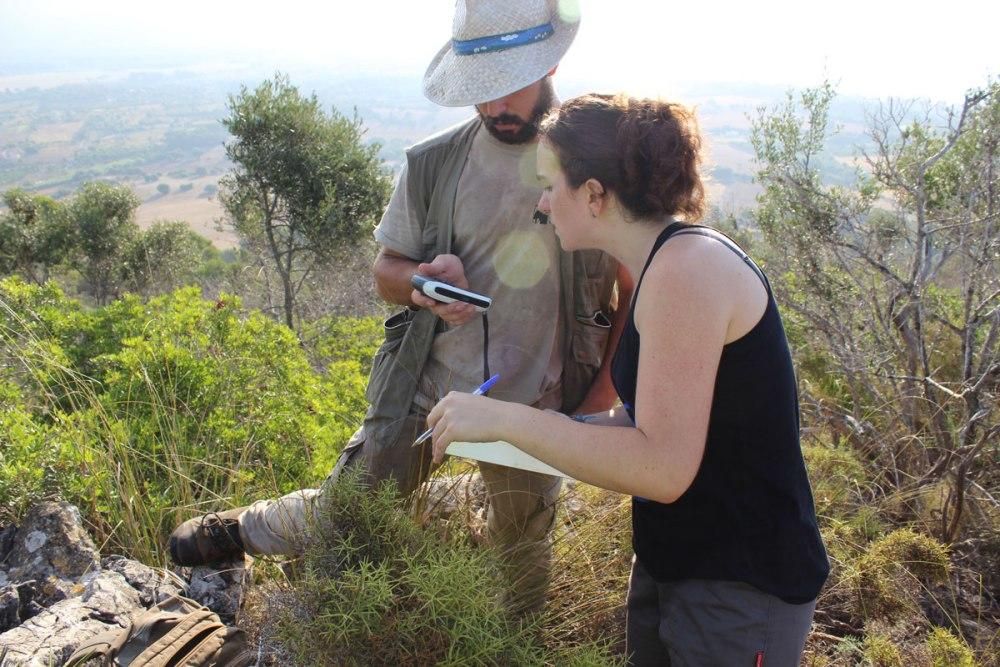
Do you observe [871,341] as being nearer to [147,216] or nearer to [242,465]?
[242,465]

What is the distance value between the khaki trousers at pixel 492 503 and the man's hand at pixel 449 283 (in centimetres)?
46

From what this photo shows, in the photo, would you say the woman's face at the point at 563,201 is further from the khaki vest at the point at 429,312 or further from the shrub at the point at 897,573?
the shrub at the point at 897,573

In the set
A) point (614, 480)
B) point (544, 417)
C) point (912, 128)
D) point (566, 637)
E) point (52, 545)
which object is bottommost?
point (566, 637)

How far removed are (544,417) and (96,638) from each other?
1507 millimetres

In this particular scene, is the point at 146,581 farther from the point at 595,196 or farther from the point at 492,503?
the point at 595,196

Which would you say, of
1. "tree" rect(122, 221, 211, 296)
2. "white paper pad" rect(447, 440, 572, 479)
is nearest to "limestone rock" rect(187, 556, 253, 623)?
"white paper pad" rect(447, 440, 572, 479)

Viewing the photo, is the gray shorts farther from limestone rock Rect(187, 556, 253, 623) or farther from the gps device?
limestone rock Rect(187, 556, 253, 623)

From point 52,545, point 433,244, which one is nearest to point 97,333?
point 52,545

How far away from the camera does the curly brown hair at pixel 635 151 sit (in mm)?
1774

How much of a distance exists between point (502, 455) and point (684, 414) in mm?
516

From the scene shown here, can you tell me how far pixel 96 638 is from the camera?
6.82ft

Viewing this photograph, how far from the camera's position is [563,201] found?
1883mm

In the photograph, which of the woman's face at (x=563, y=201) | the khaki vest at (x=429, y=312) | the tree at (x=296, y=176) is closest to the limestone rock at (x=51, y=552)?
the khaki vest at (x=429, y=312)

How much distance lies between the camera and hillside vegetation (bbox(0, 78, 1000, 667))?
1706 millimetres
